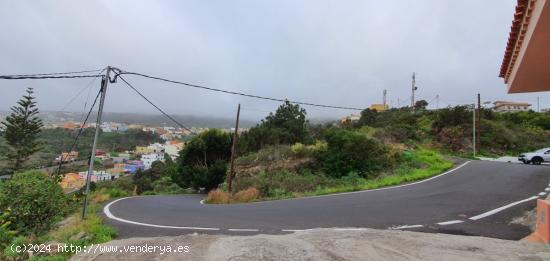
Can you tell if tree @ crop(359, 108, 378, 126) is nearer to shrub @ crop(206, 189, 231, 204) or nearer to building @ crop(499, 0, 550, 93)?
shrub @ crop(206, 189, 231, 204)

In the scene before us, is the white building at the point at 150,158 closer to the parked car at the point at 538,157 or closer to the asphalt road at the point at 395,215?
the parked car at the point at 538,157

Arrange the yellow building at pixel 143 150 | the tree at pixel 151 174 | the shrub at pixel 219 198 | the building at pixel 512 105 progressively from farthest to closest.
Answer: the building at pixel 512 105 → the yellow building at pixel 143 150 → the tree at pixel 151 174 → the shrub at pixel 219 198

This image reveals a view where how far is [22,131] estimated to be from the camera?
34.7 metres

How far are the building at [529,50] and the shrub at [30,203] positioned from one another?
12611 millimetres

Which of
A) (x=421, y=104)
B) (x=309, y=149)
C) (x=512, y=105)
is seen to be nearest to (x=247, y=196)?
(x=309, y=149)

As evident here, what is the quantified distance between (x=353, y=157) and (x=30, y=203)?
18.3m

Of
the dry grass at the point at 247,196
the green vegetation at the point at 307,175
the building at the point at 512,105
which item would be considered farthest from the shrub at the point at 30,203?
the building at the point at 512,105

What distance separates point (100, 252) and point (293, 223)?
4.49 metres

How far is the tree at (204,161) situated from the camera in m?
32.1

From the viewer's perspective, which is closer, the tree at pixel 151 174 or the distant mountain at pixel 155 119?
the distant mountain at pixel 155 119

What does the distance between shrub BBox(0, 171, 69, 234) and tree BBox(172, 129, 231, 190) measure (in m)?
20.2

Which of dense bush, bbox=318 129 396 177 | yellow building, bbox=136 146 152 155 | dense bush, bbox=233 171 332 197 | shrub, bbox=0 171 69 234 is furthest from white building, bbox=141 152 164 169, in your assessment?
shrub, bbox=0 171 69 234

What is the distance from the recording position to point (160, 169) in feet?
183

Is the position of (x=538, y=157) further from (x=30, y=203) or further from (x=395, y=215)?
(x=30, y=203)
